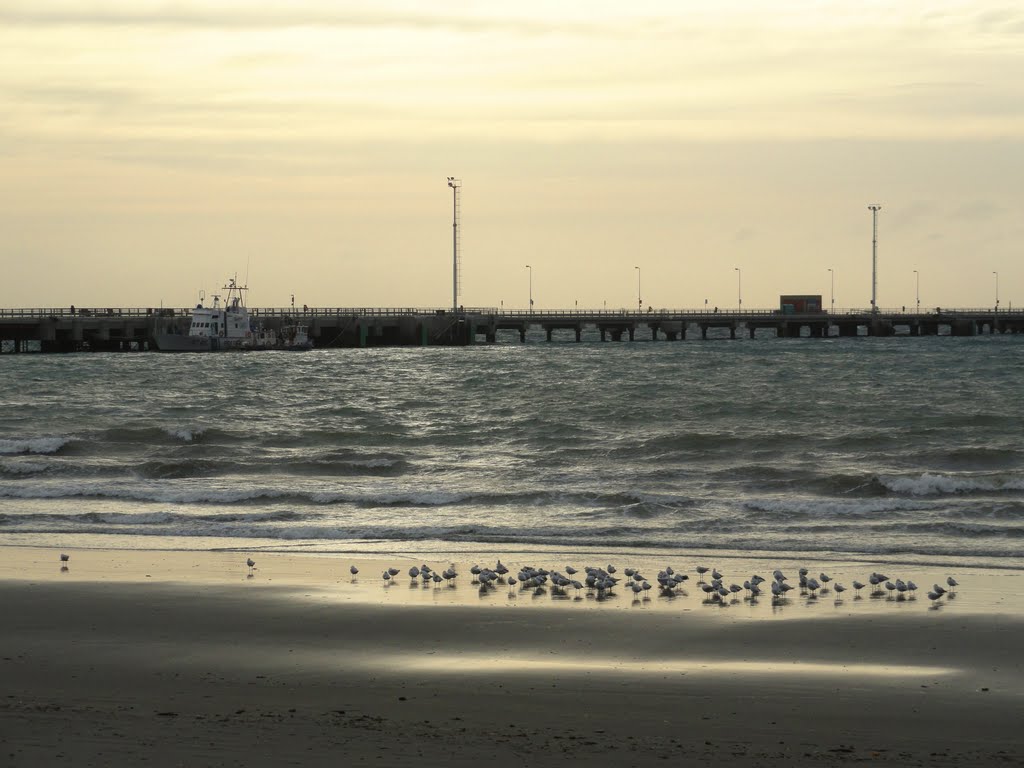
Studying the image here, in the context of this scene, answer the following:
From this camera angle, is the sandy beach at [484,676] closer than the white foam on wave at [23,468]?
Yes

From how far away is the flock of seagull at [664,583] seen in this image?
563 inches

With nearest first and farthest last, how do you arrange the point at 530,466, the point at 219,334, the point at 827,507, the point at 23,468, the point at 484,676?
the point at 484,676
the point at 827,507
the point at 530,466
the point at 23,468
the point at 219,334

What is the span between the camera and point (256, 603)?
14.0 meters

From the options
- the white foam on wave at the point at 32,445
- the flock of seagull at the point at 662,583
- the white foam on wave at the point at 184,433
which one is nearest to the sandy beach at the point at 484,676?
the flock of seagull at the point at 662,583

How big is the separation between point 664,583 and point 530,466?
1490 centimetres

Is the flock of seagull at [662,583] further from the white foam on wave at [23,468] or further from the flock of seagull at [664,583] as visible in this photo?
the white foam on wave at [23,468]

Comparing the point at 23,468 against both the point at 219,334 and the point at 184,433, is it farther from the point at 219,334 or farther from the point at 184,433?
the point at 219,334

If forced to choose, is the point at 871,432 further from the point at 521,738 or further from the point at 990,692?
the point at 521,738

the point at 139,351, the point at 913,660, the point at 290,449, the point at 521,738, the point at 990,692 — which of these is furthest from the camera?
the point at 139,351

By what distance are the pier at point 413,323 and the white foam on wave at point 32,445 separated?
229 feet

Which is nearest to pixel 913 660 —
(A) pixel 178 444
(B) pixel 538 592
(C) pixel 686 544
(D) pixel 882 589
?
(D) pixel 882 589

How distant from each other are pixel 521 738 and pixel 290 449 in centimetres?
2551

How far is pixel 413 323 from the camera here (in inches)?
4798

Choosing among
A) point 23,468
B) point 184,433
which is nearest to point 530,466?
point 23,468
